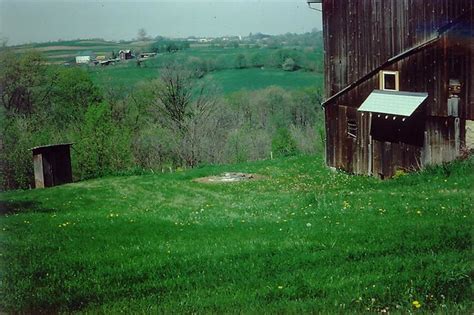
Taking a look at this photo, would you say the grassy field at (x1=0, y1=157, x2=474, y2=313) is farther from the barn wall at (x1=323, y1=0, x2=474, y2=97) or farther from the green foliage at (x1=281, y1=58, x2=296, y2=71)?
the green foliage at (x1=281, y1=58, x2=296, y2=71)

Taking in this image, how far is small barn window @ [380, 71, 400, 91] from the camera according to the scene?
58.4 ft

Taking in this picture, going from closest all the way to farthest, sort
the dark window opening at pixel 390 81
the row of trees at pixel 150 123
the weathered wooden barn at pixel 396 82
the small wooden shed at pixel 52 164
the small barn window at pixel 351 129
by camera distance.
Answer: the weathered wooden barn at pixel 396 82 < the small wooden shed at pixel 52 164 < the dark window opening at pixel 390 81 < the small barn window at pixel 351 129 < the row of trees at pixel 150 123

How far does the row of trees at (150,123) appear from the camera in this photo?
31188 millimetres

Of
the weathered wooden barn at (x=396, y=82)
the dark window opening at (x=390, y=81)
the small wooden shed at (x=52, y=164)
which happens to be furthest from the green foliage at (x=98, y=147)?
the dark window opening at (x=390, y=81)

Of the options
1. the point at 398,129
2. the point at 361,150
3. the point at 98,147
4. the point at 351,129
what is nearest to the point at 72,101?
the point at 98,147

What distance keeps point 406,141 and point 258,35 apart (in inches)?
348

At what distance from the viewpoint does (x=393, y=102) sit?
17750 mm

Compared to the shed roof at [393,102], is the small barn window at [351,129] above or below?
below

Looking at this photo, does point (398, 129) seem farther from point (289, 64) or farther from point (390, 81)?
point (289, 64)

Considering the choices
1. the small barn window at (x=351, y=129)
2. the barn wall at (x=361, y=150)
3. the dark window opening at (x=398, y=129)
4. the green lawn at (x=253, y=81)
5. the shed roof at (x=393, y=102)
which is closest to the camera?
the shed roof at (x=393, y=102)

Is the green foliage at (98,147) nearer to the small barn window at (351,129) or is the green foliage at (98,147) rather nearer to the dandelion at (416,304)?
the small barn window at (351,129)

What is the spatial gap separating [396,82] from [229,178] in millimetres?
8298

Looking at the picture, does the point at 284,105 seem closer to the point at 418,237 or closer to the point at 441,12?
the point at 441,12

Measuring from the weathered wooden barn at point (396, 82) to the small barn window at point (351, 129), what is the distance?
4cm
